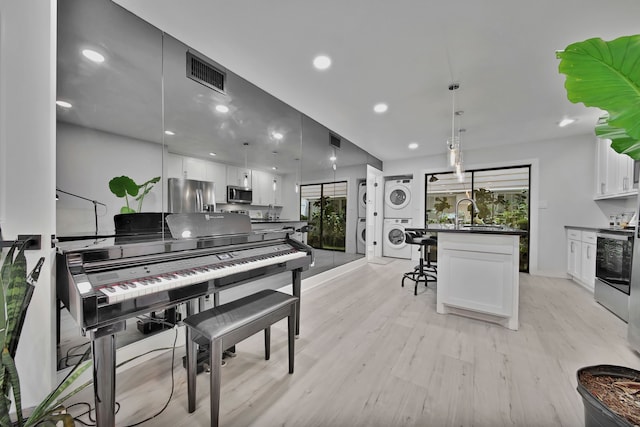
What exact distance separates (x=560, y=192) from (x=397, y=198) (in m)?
2.89

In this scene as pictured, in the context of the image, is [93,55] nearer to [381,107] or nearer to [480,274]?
[381,107]

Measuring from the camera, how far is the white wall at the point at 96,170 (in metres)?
1.40

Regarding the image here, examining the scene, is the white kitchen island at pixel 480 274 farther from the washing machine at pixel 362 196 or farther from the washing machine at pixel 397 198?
the washing machine at pixel 397 198

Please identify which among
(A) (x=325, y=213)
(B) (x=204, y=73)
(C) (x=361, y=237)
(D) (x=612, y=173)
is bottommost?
(C) (x=361, y=237)

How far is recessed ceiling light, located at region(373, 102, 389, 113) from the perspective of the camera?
3094 mm

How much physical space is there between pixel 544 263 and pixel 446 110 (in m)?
3.56

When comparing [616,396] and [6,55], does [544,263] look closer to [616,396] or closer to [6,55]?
[616,396]

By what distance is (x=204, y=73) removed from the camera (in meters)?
2.13

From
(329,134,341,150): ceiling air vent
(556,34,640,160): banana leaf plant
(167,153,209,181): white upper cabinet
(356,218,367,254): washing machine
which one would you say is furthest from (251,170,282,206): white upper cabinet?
(356,218,367,254): washing machine

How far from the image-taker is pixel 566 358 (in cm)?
179

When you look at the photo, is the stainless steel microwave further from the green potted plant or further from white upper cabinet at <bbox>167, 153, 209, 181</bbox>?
the green potted plant

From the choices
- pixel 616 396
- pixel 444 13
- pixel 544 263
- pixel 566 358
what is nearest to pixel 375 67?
pixel 444 13

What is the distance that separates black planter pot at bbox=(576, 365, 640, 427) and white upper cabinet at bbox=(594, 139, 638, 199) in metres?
3.49

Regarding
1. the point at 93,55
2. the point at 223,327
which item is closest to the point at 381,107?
the point at 93,55
